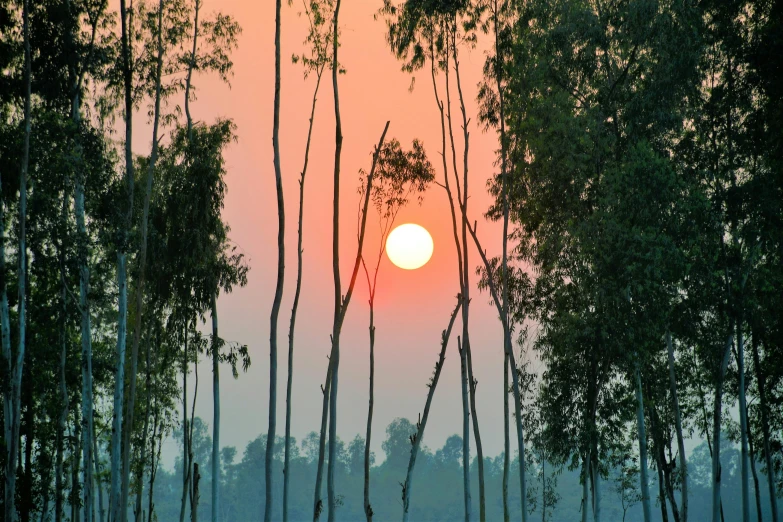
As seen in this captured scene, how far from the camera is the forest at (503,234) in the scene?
17.6 m

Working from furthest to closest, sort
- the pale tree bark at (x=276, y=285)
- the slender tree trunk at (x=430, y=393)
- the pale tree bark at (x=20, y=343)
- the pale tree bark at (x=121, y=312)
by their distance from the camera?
the slender tree trunk at (x=430, y=393) → the pale tree bark at (x=121, y=312) → the pale tree bark at (x=20, y=343) → the pale tree bark at (x=276, y=285)

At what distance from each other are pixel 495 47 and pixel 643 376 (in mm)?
10280

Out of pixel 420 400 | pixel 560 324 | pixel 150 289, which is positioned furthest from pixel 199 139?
pixel 560 324

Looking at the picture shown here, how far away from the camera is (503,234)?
22.2 metres

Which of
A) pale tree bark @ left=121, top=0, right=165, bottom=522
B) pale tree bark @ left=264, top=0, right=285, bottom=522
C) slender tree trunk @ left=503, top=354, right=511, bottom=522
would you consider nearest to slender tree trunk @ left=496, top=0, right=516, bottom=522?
slender tree trunk @ left=503, top=354, right=511, bottom=522

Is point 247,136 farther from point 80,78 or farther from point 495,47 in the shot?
point 495,47

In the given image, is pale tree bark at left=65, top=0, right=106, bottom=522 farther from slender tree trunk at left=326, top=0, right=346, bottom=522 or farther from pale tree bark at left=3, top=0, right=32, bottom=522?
slender tree trunk at left=326, top=0, right=346, bottom=522

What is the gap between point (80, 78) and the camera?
1894 cm

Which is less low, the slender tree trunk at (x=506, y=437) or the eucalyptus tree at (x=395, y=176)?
the eucalyptus tree at (x=395, y=176)

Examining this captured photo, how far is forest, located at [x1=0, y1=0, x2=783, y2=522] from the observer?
17609 mm

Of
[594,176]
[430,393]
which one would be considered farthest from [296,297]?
[594,176]

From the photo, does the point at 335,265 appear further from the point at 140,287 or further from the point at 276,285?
the point at 140,287

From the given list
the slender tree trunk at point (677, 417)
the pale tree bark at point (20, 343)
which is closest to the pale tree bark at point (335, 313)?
the pale tree bark at point (20, 343)

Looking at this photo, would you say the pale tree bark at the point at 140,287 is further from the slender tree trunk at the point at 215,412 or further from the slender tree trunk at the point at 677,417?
the slender tree trunk at the point at 677,417
